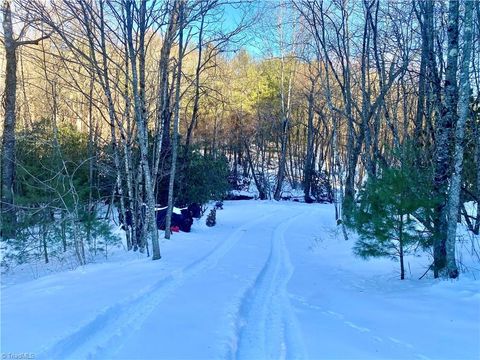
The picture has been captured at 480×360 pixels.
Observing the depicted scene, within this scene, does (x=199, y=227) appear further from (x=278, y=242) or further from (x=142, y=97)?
(x=142, y=97)

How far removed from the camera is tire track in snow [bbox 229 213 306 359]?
3.69 m

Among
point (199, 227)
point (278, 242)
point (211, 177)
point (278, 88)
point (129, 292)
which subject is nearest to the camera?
point (129, 292)

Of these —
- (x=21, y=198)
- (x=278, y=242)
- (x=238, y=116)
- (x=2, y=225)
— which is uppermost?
(x=238, y=116)

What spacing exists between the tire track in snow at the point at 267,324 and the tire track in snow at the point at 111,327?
1.09 meters

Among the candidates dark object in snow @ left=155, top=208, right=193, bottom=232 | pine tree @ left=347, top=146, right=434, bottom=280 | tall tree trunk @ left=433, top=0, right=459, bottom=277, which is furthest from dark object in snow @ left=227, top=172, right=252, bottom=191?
tall tree trunk @ left=433, top=0, right=459, bottom=277

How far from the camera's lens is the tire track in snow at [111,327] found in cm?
341

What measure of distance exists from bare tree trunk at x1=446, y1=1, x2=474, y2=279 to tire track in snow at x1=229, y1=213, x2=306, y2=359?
2639mm

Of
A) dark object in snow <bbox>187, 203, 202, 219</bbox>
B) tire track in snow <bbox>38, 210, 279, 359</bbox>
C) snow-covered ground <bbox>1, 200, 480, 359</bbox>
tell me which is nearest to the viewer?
tire track in snow <bbox>38, 210, 279, 359</bbox>

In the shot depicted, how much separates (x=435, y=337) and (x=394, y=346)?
489 millimetres

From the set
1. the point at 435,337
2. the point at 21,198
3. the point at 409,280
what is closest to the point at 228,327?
the point at 435,337

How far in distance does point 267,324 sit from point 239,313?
0.44 m

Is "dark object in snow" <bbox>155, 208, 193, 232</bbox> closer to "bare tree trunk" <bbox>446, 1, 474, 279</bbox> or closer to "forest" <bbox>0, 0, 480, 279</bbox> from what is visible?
"forest" <bbox>0, 0, 480, 279</bbox>

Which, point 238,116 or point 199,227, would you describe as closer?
point 199,227

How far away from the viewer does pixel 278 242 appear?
41.8 feet
